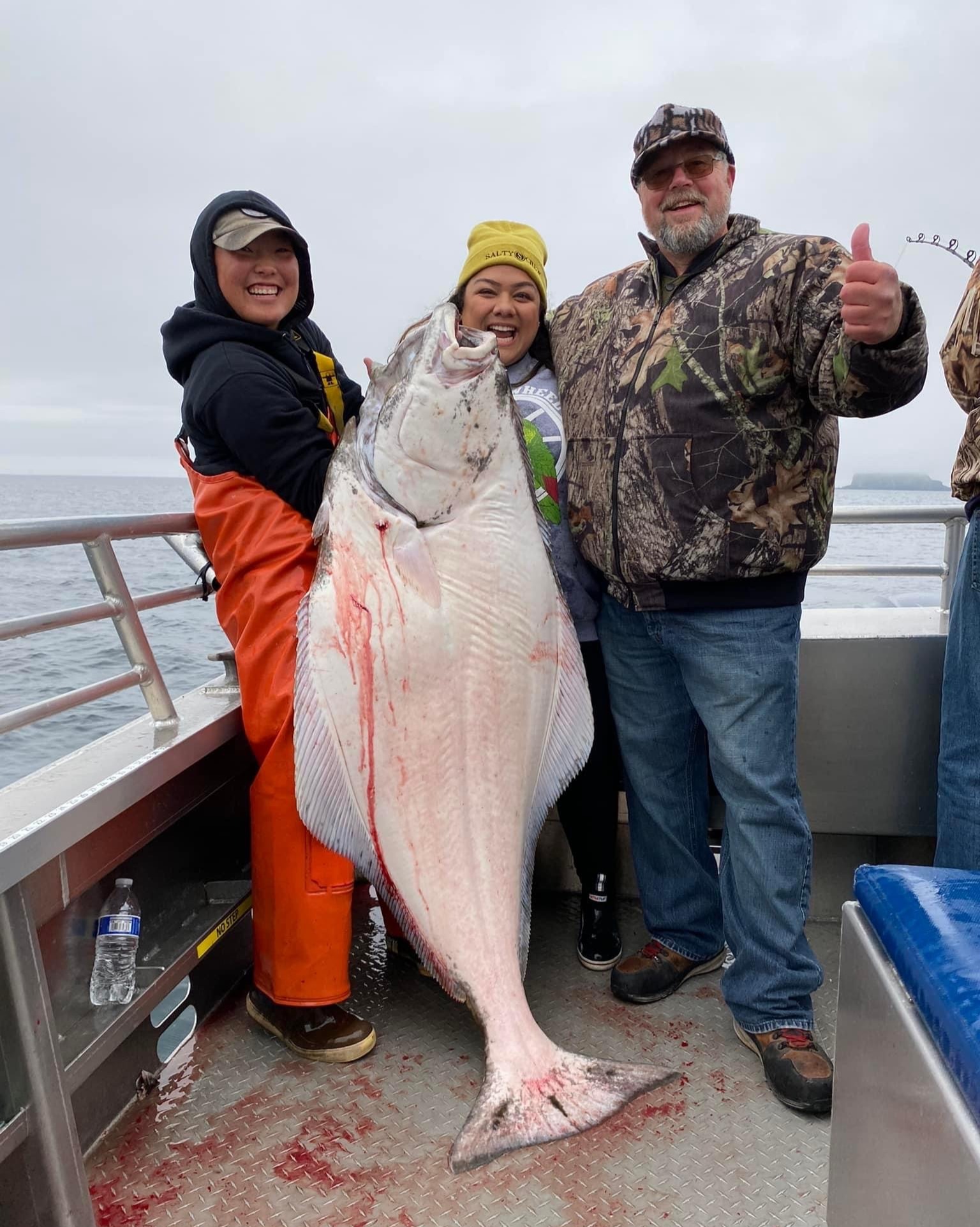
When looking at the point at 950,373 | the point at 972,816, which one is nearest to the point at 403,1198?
the point at 972,816

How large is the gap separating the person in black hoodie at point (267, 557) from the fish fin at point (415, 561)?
34 centimetres

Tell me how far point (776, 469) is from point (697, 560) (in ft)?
0.99

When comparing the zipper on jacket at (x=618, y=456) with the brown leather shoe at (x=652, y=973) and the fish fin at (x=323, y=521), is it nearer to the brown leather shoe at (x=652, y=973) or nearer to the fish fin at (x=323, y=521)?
the fish fin at (x=323, y=521)

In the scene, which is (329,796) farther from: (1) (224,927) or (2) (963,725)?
(2) (963,725)

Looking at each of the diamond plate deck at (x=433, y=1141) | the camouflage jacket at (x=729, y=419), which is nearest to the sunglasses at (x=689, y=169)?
the camouflage jacket at (x=729, y=419)

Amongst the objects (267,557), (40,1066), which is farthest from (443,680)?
(40,1066)

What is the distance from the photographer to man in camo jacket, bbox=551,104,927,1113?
7.54 feet

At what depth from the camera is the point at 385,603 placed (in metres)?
2.12

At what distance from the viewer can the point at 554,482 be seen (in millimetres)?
2701

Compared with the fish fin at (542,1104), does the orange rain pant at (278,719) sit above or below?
above

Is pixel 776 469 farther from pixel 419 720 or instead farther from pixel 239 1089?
pixel 239 1089

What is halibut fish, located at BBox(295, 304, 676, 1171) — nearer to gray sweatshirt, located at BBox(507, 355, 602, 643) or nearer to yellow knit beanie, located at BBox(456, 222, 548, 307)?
gray sweatshirt, located at BBox(507, 355, 602, 643)

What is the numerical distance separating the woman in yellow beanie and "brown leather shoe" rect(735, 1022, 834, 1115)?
0.63 metres

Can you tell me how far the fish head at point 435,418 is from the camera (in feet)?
6.84
